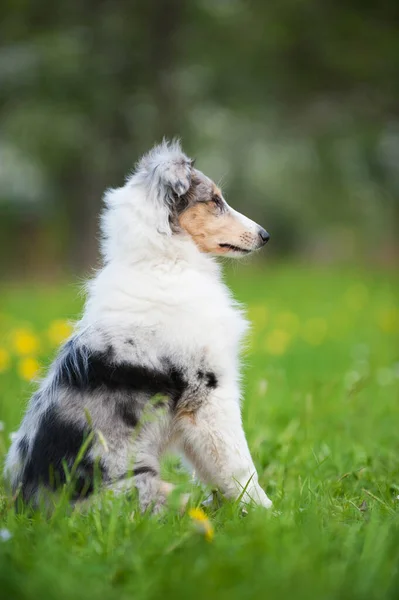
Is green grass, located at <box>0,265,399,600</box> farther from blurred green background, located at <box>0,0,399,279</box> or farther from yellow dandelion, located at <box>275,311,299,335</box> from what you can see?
blurred green background, located at <box>0,0,399,279</box>

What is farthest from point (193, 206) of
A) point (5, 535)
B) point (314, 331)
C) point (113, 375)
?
point (314, 331)

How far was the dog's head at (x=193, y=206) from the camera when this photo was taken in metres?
3.44

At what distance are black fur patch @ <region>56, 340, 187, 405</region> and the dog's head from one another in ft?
2.42

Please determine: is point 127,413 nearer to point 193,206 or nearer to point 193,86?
point 193,206

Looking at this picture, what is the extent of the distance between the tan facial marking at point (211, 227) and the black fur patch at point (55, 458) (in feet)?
3.67

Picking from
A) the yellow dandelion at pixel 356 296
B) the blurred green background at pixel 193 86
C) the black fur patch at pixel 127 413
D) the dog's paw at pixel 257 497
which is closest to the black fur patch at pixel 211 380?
the black fur patch at pixel 127 413

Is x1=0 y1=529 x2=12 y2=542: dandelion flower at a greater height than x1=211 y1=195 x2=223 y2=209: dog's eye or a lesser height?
lesser

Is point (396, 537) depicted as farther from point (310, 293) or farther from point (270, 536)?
point (310, 293)

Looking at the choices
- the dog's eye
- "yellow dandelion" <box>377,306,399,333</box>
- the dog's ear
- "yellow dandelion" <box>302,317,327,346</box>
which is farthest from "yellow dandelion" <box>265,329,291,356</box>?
the dog's ear

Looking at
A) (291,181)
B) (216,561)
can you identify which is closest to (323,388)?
(216,561)

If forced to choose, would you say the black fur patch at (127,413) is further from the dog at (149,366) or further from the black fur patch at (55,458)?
the black fur patch at (55,458)

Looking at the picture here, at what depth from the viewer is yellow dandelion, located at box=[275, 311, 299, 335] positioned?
30.4 feet

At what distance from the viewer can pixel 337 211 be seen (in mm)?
24922

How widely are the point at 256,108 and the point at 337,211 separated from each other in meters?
7.13
